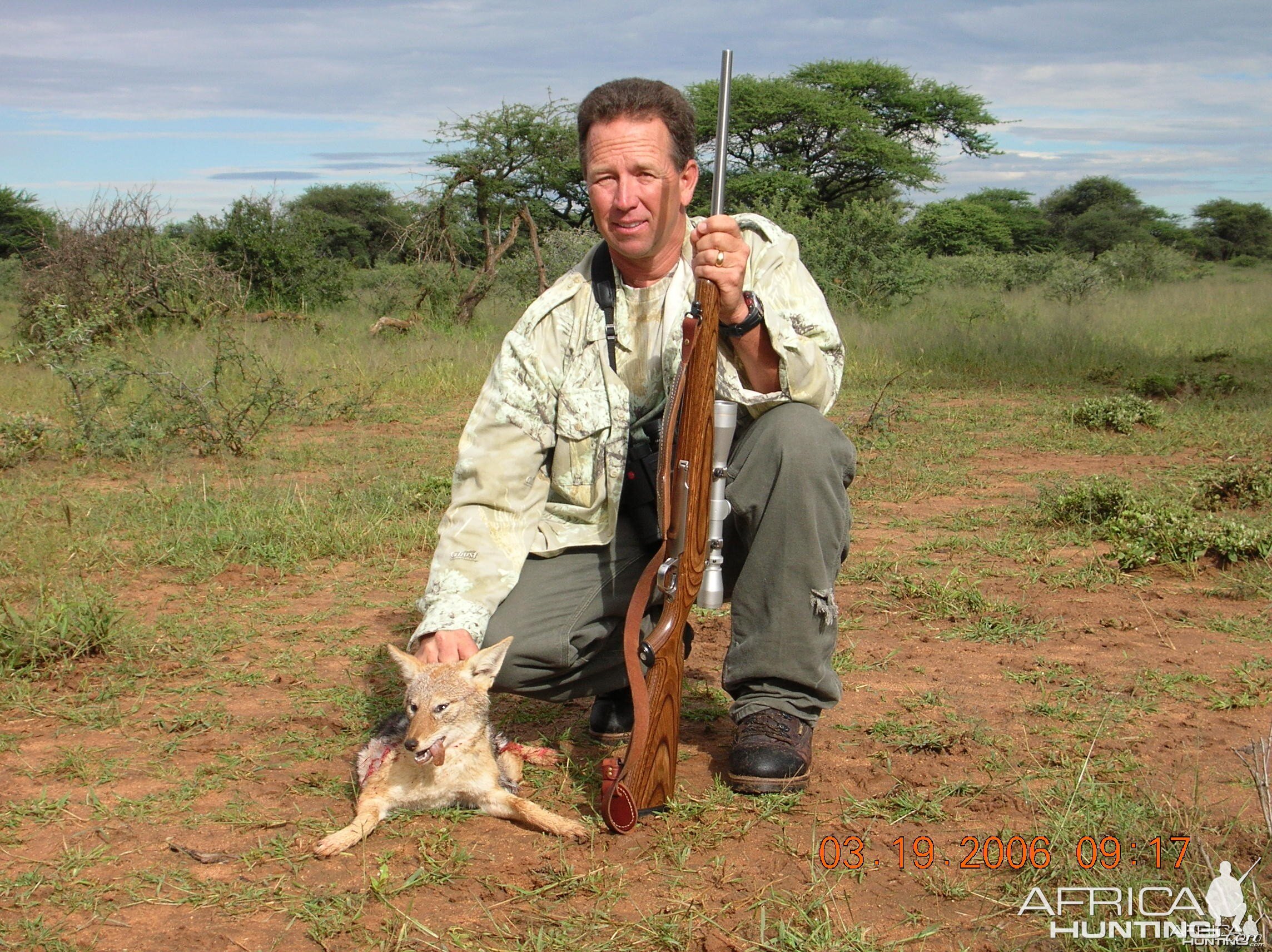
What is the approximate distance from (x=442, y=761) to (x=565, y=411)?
105cm

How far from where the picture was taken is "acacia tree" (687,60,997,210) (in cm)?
2798

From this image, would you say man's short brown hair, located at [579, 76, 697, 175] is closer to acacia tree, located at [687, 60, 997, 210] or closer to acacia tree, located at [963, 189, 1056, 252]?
acacia tree, located at [687, 60, 997, 210]

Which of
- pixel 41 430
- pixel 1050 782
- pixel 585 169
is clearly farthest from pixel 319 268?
pixel 1050 782

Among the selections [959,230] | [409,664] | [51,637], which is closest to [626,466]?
[409,664]

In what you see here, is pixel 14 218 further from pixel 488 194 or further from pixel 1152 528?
pixel 1152 528

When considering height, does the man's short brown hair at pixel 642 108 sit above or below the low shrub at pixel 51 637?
above

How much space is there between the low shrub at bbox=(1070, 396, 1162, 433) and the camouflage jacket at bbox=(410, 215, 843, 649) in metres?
5.74

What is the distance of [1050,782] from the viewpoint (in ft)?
9.91

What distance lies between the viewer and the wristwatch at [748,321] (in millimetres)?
2994

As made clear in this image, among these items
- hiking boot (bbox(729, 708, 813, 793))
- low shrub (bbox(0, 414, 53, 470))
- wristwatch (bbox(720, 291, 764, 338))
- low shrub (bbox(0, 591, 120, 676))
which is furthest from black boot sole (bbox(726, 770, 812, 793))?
low shrub (bbox(0, 414, 53, 470))

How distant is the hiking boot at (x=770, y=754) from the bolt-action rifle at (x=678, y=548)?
0.75 feet

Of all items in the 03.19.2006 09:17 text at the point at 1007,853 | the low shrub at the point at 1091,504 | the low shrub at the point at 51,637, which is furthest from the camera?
the low shrub at the point at 1091,504

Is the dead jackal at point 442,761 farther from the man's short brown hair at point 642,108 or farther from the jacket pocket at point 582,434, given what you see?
the man's short brown hair at point 642,108

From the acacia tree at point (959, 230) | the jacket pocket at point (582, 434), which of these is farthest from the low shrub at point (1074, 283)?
the jacket pocket at point (582, 434)
